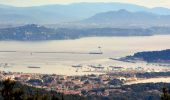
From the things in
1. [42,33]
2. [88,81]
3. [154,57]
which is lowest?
[88,81]

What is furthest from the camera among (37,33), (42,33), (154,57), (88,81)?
(37,33)

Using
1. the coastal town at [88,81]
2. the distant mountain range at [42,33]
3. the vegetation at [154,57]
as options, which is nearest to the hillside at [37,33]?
the distant mountain range at [42,33]

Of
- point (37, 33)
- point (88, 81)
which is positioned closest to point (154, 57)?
point (88, 81)

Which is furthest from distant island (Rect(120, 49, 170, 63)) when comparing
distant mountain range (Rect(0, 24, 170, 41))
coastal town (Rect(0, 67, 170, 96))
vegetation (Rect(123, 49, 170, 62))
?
distant mountain range (Rect(0, 24, 170, 41))

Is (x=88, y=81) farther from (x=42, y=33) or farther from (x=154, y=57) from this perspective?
(x=42, y=33)

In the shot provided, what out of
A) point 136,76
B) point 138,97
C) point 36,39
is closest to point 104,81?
point 136,76

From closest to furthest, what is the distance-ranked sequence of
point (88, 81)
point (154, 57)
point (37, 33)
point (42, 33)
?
point (88, 81) < point (154, 57) < point (42, 33) < point (37, 33)

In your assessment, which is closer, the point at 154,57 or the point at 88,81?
the point at 88,81

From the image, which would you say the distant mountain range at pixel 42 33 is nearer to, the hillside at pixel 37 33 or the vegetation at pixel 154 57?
the hillside at pixel 37 33

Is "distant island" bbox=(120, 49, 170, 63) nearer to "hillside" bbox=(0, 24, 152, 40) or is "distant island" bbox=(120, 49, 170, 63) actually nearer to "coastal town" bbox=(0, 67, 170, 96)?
"coastal town" bbox=(0, 67, 170, 96)

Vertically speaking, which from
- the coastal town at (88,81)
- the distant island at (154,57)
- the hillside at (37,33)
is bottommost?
the coastal town at (88,81)

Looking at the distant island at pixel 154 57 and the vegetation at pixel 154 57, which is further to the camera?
the vegetation at pixel 154 57
